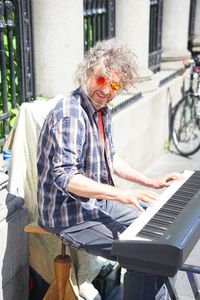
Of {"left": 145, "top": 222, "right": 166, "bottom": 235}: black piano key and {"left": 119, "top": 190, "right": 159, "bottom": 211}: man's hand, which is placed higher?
{"left": 119, "top": 190, "right": 159, "bottom": 211}: man's hand

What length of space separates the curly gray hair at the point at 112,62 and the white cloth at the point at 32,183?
20.5 inches

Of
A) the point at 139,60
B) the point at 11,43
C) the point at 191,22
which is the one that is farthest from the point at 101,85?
the point at 191,22

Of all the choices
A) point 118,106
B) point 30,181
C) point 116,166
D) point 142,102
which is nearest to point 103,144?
point 116,166

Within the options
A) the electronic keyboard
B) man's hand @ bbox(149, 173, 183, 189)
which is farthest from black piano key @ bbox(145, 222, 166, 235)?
man's hand @ bbox(149, 173, 183, 189)

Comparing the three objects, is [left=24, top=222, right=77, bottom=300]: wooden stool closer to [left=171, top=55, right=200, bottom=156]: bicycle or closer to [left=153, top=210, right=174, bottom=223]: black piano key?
[left=153, top=210, right=174, bottom=223]: black piano key

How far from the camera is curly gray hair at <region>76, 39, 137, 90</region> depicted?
8.87 feet

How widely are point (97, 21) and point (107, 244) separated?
11.7 ft

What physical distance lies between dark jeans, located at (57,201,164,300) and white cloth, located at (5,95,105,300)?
1.41 ft

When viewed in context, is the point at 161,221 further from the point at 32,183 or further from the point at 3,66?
the point at 3,66

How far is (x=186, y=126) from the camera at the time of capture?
765 cm

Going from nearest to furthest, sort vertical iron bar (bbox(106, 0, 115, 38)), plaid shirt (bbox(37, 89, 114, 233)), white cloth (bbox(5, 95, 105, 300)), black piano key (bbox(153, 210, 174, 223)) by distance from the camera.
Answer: black piano key (bbox(153, 210, 174, 223)), plaid shirt (bbox(37, 89, 114, 233)), white cloth (bbox(5, 95, 105, 300)), vertical iron bar (bbox(106, 0, 115, 38))

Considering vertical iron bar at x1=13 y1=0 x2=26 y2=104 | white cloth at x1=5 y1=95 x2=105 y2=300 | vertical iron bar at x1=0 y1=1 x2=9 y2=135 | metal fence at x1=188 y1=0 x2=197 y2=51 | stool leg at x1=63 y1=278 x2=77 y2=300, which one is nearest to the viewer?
stool leg at x1=63 y1=278 x2=77 y2=300

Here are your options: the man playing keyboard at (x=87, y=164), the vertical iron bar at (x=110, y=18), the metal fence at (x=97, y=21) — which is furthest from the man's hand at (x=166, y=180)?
the vertical iron bar at (x=110, y=18)

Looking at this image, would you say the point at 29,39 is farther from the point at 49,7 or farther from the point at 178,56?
the point at 178,56
